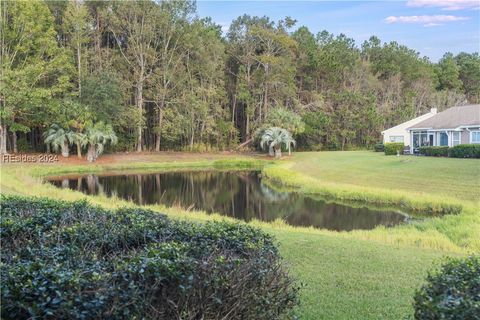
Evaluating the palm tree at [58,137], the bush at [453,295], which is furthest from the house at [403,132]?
the bush at [453,295]

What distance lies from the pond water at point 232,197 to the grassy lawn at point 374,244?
175cm

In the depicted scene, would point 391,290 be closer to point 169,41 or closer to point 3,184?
point 3,184

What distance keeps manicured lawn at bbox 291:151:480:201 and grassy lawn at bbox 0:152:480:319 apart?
4cm

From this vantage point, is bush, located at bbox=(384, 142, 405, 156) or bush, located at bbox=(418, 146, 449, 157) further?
bush, located at bbox=(384, 142, 405, 156)

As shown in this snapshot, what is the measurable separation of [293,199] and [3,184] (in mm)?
12648

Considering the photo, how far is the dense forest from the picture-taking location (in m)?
33.0

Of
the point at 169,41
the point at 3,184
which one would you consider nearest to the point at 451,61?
the point at 169,41

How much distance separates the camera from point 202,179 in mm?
28906

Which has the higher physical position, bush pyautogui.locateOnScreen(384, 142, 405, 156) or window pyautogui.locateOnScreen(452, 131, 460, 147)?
window pyautogui.locateOnScreen(452, 131, 460, 147)

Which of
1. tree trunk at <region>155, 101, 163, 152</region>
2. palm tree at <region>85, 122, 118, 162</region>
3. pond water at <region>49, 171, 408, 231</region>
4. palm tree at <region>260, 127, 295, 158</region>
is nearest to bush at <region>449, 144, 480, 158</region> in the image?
palm tree at <region>260, 127, 295, 158</region>

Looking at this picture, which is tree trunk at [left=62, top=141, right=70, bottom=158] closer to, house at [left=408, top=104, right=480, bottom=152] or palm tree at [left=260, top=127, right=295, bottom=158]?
palm tree at [left=260, top=127, right=295, bottom=158]

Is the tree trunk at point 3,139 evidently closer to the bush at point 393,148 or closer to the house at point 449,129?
the bush at point 393,148

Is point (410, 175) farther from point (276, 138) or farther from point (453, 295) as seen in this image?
point (453, 295)

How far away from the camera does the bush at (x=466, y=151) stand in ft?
93.7
